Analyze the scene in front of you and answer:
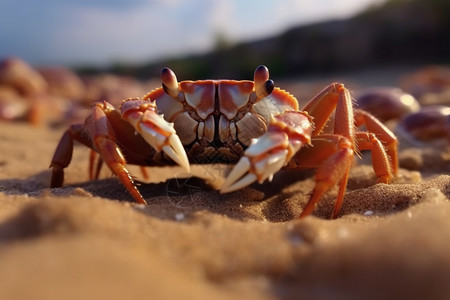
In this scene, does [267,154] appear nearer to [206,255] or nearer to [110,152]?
[206,255]

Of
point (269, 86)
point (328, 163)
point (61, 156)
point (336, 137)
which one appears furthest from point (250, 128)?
point (61, 156)

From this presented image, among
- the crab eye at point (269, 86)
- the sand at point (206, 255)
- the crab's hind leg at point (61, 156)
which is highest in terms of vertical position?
the crab eye at point (269, 86)

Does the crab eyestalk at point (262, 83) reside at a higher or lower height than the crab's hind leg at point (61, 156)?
higher

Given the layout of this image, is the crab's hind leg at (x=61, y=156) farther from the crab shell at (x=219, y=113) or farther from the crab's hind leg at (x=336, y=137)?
the crab's hind leg at (x=336, y=137)

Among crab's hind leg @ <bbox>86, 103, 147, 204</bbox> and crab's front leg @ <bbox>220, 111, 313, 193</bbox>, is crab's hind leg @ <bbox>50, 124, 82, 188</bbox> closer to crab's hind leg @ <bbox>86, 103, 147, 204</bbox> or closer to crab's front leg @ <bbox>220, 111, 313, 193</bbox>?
crab's hind leg @ <bbox>86, 103, 147, 204</bbox>

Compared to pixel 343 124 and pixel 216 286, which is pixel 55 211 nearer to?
pixel 216 286

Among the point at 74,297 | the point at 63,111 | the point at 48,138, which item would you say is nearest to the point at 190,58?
the point at 63,111

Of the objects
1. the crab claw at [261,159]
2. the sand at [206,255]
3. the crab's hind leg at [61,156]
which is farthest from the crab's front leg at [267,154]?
the crab's hind leg at [61,156]
